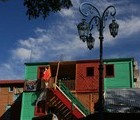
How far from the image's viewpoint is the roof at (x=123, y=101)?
28.5 m

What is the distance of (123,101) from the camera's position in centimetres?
3030

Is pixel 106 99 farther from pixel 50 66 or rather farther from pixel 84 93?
pixel 50 66

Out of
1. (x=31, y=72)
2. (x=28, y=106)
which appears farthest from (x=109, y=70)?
(x=28, y=106)

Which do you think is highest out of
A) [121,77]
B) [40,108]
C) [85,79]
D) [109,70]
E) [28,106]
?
[109,70]

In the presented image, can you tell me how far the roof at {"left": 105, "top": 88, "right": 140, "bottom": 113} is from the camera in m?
28.5

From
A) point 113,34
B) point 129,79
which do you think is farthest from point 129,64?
point 113,34

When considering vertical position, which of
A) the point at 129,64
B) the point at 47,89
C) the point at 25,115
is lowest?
the point at 25,115

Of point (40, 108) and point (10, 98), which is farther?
point (10, 98)

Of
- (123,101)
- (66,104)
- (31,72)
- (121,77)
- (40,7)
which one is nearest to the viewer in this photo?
(40,7)

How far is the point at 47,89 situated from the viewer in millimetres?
40031

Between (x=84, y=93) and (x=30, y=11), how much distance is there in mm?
22151

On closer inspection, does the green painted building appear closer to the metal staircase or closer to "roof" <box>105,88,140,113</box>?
the metal staircase

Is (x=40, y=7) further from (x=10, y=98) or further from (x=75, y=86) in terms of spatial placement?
(x=10, y=98)

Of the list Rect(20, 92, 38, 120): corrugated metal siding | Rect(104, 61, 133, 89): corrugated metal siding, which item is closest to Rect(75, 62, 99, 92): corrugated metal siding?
Rect(104, 61, 133, 89): corrugated metal siding
